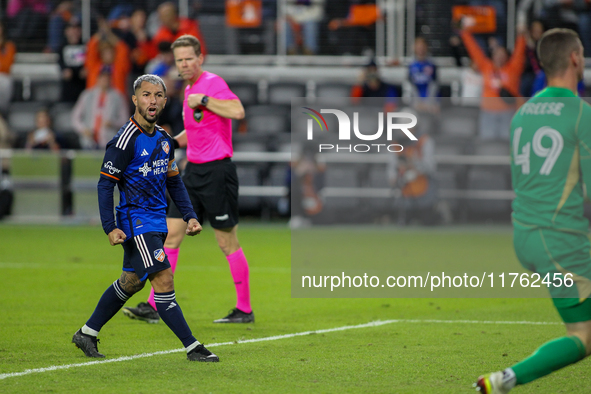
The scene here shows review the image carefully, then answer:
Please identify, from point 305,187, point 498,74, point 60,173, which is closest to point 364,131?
point 305,187

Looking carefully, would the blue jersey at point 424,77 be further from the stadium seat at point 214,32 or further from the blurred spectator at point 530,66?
the stadium seat at point 214,32

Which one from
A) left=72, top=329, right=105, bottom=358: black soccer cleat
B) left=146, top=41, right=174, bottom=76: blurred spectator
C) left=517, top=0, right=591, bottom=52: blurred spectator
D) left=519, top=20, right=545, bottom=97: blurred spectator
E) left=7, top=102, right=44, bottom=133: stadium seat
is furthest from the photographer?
left=517, top=0, right=591, bottom=52: blurred spectator

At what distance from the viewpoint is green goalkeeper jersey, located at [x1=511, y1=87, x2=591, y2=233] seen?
4.11 m

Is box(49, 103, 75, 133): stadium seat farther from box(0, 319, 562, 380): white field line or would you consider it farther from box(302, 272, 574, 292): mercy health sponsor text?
box(0, 319, 562, 380): white field line

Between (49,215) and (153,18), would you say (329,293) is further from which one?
(153,18)

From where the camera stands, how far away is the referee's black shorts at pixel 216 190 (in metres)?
7.29

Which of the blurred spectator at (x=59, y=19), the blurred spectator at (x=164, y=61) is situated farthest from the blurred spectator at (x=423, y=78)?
the blurred spectator at (x=59, y=19)

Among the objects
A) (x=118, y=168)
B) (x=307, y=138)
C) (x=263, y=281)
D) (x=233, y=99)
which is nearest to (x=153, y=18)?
(x=307, y=138)

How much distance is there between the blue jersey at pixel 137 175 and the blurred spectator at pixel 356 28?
13.7m

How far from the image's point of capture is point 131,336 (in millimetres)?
6586

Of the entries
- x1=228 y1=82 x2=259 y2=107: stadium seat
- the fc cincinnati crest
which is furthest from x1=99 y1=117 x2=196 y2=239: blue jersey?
x1=228 y1=82 x2=259 y2=107: stadium seat

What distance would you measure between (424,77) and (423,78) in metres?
0.03

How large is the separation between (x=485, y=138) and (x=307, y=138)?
3728 millimetres

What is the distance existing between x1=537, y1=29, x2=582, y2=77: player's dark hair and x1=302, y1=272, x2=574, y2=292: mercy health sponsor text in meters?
5.46
